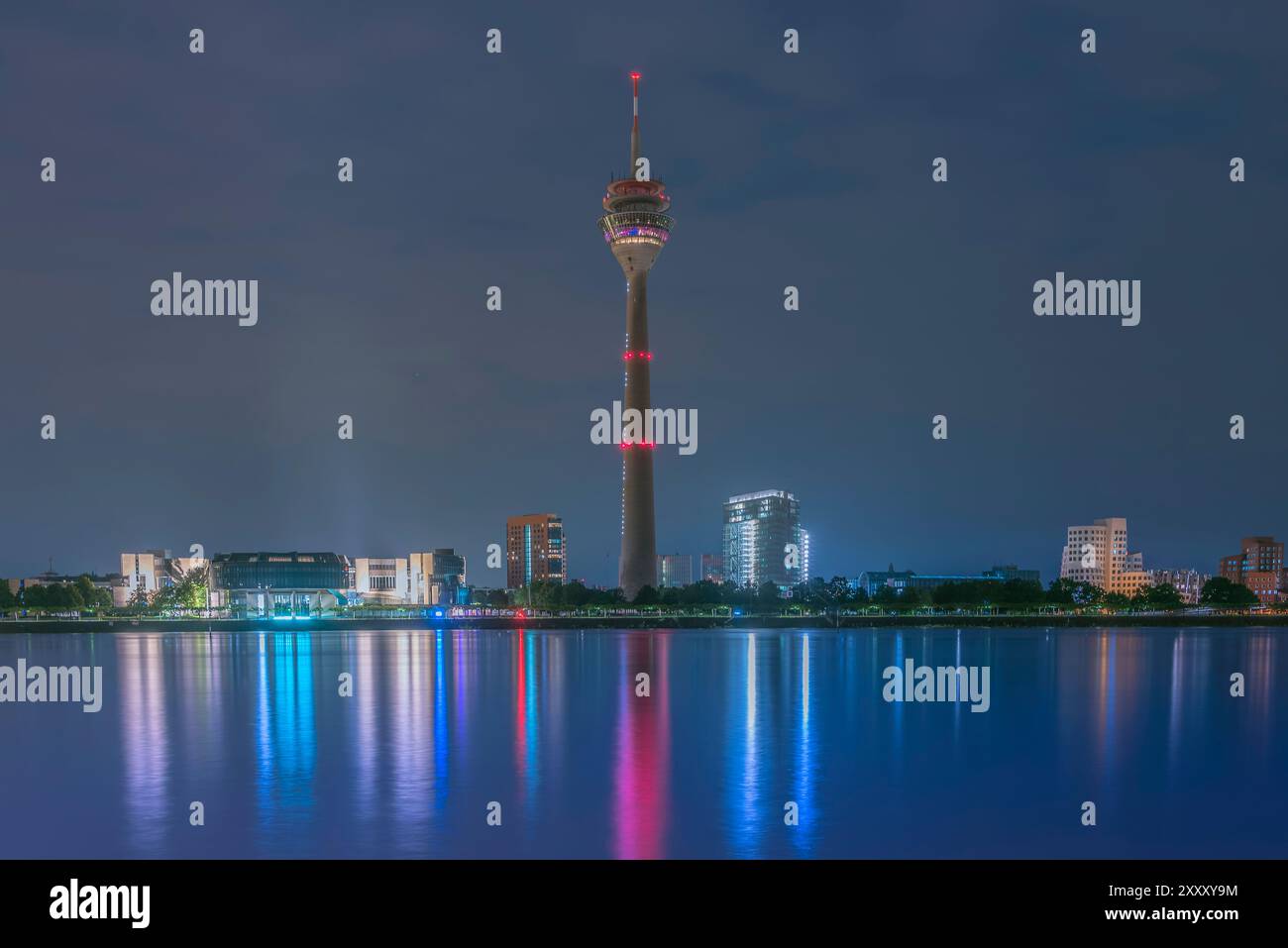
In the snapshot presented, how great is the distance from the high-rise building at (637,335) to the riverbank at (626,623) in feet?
83.9

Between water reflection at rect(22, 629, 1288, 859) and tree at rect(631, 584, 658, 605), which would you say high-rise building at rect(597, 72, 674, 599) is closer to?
tree at rect(631, 584, 658, 605)

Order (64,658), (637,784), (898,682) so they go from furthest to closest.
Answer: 1. (64,658)
2. (898,682)
3. (637,784)

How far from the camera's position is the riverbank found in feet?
475

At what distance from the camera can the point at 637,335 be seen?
185250 millimetres

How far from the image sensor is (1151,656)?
79750mm

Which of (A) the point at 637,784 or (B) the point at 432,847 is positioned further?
(A) the point at 637,784

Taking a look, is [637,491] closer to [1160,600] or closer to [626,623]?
[626,623]

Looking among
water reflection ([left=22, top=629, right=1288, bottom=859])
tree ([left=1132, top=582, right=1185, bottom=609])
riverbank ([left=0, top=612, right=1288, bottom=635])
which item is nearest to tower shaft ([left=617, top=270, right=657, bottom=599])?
riverbank ([left=0, top=612, right=1288, bottom=635])

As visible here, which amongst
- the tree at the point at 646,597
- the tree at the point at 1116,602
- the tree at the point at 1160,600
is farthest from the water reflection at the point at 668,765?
the tree at the point at 1160,600

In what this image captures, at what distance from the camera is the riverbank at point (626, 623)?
144875 mm
